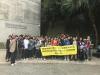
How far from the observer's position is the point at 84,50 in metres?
24.1

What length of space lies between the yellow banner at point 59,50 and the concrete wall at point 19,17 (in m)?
8.16

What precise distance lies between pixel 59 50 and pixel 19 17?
1064cm

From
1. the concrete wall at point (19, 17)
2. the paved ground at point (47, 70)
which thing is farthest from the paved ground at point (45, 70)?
the concrete wall at point (19, 17)

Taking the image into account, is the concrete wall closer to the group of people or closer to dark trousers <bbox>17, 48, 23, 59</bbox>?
the group of people

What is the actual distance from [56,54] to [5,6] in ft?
31.0

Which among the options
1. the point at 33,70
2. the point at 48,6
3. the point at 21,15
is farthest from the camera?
the point at 48,6

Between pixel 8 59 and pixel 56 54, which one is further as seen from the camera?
pixel 56 54

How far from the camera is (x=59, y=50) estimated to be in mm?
24719

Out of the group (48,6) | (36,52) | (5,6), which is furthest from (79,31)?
(36,52)

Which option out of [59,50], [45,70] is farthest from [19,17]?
[45,70]

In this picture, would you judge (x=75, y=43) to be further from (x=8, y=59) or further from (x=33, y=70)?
(x=33, y=70)

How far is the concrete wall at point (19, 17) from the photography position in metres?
32.5

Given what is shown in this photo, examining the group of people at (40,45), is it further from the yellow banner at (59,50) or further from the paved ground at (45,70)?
the paved ground at (45,70)

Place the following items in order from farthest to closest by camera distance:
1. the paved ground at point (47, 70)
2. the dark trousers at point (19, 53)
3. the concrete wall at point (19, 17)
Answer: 1. the concrete wall at point (19, 17)
2. the dark trousers at point (19, 53)
3. the paved ground at point (47, 70)
